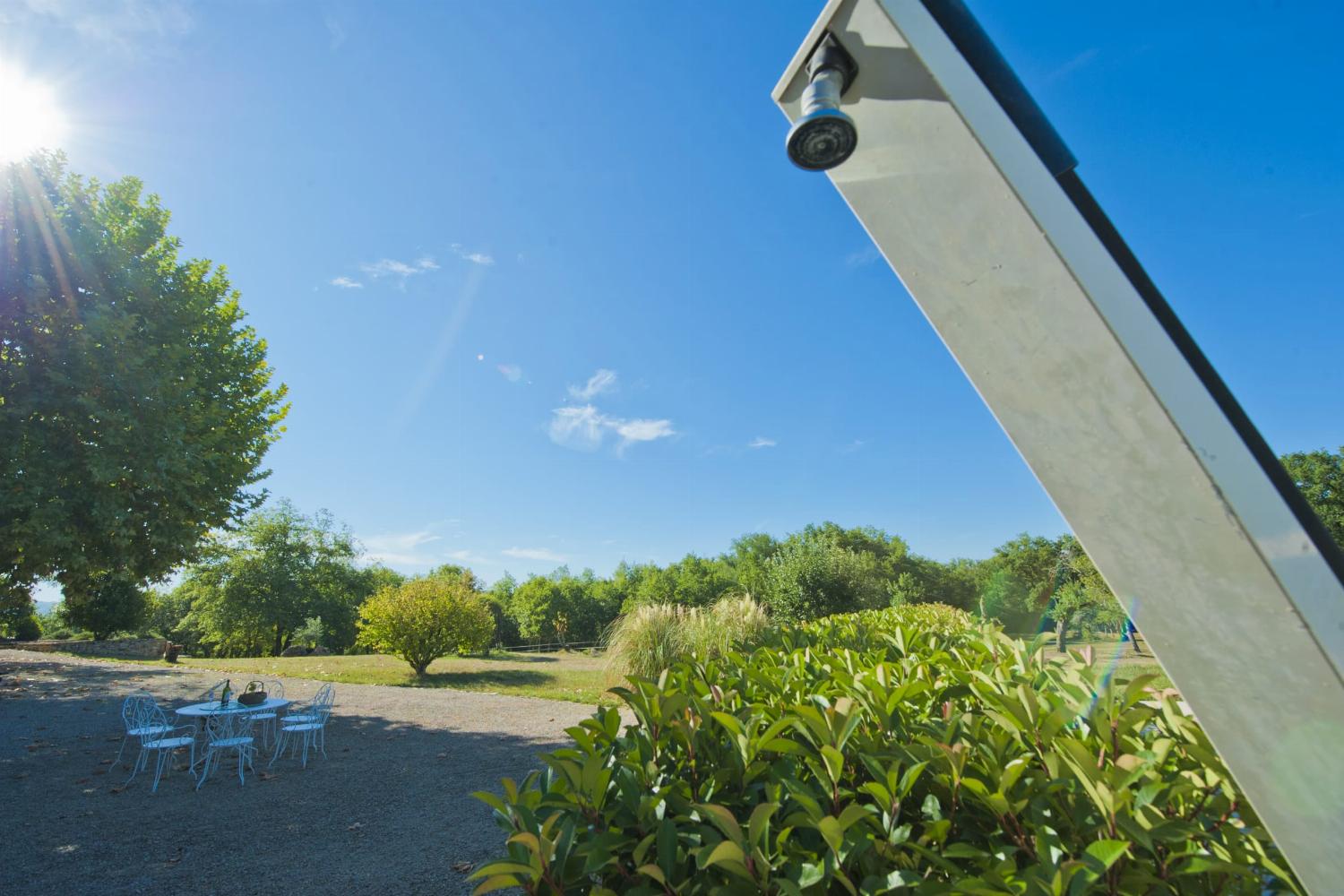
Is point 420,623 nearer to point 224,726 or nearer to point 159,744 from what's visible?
point 224,726

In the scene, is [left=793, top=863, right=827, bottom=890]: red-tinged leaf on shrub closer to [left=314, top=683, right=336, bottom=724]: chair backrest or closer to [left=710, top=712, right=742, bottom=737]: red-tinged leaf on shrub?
[left=710, top=712, right=742, bottom=737]: red-tinged leaf on shrub

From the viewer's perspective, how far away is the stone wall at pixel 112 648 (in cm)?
2172

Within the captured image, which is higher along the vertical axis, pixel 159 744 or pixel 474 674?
pixel 159 744

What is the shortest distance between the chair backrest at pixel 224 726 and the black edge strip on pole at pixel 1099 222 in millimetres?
8507

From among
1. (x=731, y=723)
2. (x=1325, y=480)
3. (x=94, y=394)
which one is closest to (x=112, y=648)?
(x=94, y=394)

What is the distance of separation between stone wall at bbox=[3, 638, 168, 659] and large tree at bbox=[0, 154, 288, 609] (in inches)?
629

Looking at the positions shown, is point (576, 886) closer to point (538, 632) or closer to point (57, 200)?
point (57, 200)

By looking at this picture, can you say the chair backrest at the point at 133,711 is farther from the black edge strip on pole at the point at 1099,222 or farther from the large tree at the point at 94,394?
the black edge strip on pole at the point at 1099,222

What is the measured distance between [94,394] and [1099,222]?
12.3 metres

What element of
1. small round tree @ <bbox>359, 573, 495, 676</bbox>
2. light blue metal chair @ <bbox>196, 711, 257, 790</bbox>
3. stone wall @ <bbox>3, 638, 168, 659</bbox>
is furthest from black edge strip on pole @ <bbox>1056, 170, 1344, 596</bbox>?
stone wall @ <bbox>3, 638, 168, 659</bbox>

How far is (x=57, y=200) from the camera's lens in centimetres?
916

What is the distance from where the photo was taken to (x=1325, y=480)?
30828mm

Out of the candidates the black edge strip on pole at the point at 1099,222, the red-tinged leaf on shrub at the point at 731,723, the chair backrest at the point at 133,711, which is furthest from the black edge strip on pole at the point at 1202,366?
the chair backrest at the point at 133,711

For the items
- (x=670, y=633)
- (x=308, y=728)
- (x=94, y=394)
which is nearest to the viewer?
(x=308, y=728)
